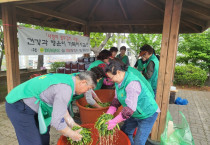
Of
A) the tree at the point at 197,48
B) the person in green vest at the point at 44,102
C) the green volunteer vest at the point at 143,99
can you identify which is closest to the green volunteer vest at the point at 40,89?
the person in green vest at the point at 44,102

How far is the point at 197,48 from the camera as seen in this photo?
984cm

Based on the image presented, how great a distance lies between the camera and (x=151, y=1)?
13.4 ft

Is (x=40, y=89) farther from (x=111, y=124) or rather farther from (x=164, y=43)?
(x=164, y=43)

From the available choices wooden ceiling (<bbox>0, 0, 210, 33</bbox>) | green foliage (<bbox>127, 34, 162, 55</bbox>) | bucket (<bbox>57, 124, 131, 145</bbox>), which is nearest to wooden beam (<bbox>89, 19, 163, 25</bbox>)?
wooden ceiling (<bbox>0, 0, 210, 33</bbox>)

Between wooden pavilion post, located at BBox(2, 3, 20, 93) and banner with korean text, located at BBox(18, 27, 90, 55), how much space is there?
0.22 m

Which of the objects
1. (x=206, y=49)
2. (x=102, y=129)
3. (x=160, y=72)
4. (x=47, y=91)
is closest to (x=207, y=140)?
(x=160, y=72)

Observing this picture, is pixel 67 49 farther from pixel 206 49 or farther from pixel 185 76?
pixel 206 49

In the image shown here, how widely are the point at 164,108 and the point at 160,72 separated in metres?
0.72

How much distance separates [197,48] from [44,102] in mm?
10861

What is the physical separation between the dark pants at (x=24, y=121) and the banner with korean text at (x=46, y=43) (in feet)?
6.52

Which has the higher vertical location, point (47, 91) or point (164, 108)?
point (47, 91)

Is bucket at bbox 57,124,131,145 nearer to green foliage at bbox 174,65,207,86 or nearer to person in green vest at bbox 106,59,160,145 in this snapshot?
person in green vest at bbox 106,59,160,145

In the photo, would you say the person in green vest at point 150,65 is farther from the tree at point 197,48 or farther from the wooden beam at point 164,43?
the tree at point 197,48

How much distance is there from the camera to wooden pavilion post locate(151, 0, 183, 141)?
2.51 m
